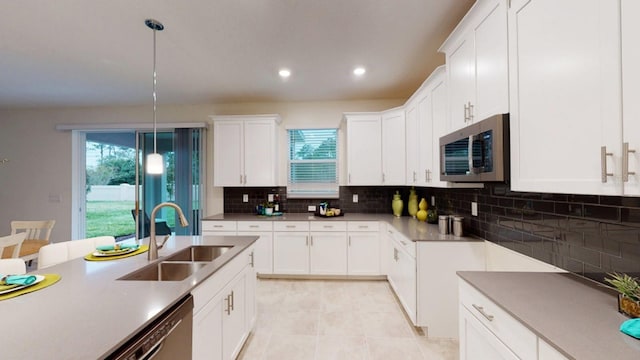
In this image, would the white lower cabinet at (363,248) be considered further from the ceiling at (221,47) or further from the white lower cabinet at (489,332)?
the white lower cabinet at (489,332)

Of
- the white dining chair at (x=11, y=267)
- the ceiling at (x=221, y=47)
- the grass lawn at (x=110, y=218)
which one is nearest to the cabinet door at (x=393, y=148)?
→ the ceiling at (x=221, y=47)

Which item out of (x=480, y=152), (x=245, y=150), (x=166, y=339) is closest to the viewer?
(x=166, y=339)

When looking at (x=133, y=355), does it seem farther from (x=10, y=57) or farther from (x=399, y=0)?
(x=10, y=57)

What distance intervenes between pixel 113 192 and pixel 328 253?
448cm

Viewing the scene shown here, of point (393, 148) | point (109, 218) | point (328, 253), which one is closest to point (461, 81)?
point (393, 148)

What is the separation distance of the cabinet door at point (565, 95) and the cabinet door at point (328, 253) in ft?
7.94

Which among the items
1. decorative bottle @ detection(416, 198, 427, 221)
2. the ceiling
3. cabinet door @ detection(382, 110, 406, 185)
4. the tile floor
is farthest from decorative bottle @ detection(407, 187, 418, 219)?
the ceiling

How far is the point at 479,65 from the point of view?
1.60 m

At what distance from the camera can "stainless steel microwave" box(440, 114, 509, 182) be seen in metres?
1.36

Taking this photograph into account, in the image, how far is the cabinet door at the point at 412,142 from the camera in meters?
2.92

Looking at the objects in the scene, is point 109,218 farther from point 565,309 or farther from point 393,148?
point 565,309

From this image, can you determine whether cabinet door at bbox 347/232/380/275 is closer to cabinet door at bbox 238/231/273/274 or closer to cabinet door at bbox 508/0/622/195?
cabinet door at bbox 238/231/273/274

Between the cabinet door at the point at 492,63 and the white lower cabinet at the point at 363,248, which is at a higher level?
the cabinet door at the point at 492,63

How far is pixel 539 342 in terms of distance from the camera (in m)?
0.88
